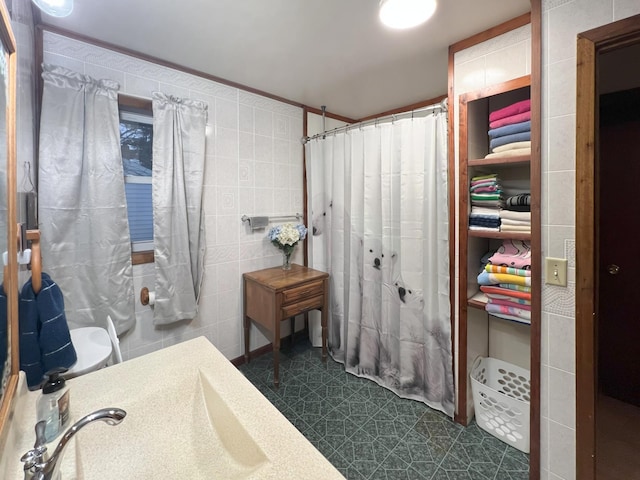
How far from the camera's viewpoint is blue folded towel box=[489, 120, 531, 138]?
137cm

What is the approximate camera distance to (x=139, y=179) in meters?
1.92

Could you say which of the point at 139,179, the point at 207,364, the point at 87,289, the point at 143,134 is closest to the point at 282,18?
the point at 143,134

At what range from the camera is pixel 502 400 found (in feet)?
5.15

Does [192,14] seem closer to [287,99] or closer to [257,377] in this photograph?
[287,99]

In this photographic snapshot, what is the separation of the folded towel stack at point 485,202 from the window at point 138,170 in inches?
82.0

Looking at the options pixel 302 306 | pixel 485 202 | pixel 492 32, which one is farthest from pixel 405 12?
pixel 302 306

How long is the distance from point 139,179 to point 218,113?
74 centimetres

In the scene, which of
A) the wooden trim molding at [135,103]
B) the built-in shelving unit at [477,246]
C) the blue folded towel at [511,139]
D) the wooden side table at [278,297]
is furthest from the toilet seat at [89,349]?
the blue folded towel at [511,139]

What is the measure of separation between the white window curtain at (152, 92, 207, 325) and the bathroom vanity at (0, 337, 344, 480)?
89cm

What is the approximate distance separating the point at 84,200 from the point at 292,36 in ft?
4.84

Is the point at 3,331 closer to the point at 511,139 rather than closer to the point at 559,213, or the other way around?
the point at 559,213

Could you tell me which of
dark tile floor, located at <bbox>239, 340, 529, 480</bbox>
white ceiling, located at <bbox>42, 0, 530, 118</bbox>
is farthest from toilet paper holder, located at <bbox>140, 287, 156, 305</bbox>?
white ceiling, located at <bbox>42, 0, 530, 118</bbox>

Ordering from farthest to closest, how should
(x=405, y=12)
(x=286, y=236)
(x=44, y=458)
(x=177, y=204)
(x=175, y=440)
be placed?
1. (x=286, y=236)
2. (x=177, y=204)
3. (x=405, y=12)
4. (x=175, y=440)
5. (x=44, y=458)

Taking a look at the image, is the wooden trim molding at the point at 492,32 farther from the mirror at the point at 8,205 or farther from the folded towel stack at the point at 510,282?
the mirror at the point at 8,205
